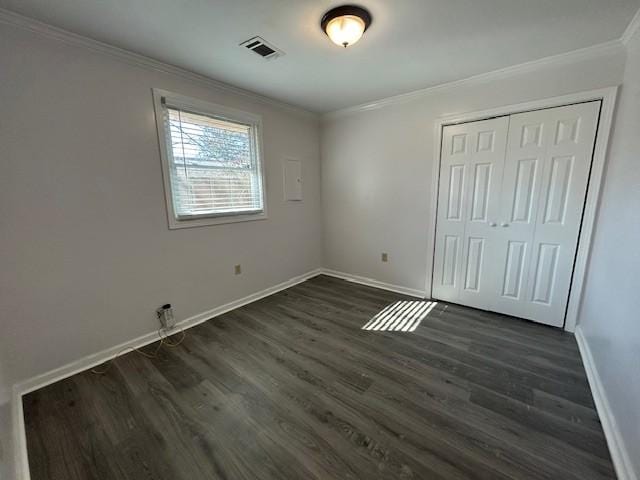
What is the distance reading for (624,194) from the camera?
5.45ft

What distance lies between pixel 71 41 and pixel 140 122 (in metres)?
0.59

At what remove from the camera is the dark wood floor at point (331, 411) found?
1.25m

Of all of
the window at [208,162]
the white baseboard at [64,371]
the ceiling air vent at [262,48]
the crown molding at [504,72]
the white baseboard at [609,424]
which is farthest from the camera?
the window at [208,162]

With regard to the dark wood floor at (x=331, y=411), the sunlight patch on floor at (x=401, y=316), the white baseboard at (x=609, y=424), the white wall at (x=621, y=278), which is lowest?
the dark wood floor at (x=331, y=411)

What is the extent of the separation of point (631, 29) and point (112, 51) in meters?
3.77

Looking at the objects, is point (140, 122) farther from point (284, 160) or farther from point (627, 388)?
point (627, 388)

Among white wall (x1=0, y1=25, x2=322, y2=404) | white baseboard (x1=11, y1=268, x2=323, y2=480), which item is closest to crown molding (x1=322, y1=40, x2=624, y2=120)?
white wall (x1=0, y1=25, x2=322, y2=404)

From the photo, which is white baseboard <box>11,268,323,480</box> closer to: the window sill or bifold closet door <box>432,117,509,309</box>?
the window sill

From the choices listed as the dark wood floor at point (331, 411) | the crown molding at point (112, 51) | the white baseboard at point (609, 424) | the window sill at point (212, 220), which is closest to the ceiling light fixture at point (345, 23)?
the crown molding at point (112, 51)

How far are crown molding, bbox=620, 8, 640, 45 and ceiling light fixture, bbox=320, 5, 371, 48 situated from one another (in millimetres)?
1756

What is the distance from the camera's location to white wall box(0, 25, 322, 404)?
5.43ft

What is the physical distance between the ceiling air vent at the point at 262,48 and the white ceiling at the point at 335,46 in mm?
52

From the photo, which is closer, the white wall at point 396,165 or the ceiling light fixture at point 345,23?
the ceiling light fixture at point 345,23

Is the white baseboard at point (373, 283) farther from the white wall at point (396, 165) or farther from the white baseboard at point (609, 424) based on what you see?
the white baseboard at point (609, 424)
